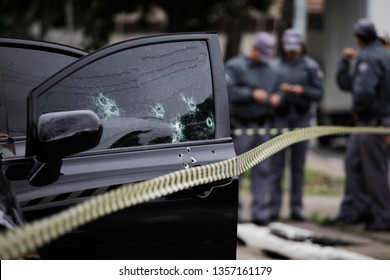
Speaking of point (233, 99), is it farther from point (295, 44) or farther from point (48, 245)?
point (48, 245)

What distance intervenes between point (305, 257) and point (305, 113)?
312 centimetres

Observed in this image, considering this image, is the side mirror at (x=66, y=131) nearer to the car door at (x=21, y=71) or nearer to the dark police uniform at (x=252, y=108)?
the car door at (x=21, y=71)

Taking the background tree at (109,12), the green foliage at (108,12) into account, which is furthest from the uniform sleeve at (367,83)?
the green foliage at (108,12)

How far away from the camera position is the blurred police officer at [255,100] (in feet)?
31.3

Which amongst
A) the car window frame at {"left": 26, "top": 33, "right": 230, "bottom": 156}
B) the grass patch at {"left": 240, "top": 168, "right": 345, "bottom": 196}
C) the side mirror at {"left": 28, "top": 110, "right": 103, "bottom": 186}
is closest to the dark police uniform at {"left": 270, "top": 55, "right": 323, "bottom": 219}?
the grass patch at {"left": 240, "top": 168, "right": 345, "bottom": 196}

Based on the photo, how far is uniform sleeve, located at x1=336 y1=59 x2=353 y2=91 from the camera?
9.87m

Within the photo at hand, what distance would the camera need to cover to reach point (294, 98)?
9953mm

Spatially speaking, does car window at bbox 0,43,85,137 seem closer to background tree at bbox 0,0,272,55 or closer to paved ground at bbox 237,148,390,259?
paved ground at bbox 237,148,390,259

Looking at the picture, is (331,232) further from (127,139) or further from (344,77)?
(127,139)

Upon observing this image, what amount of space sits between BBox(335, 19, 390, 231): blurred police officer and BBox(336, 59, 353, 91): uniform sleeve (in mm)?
399

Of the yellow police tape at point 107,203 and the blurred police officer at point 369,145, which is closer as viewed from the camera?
the yellow police tape at point 107,203

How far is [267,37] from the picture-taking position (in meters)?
9.54

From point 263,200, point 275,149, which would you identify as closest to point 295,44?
point 263,200

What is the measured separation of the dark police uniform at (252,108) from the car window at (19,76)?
4862mm
